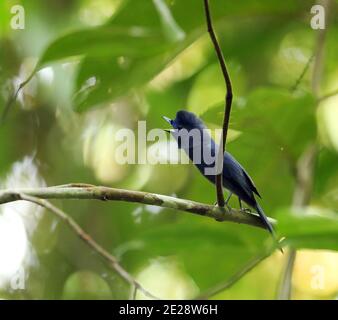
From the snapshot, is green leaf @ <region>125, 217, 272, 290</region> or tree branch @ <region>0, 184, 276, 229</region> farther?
green leaf @ <region>125, 217, 272, 290</region>

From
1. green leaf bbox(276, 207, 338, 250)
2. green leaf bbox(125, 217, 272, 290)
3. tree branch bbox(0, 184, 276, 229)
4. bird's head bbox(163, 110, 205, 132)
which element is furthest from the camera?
green leaf bbox(125, 217, 272, 290)

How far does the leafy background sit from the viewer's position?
1512mm

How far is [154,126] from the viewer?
1.84 meters

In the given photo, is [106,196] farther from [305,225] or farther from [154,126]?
[154,126]

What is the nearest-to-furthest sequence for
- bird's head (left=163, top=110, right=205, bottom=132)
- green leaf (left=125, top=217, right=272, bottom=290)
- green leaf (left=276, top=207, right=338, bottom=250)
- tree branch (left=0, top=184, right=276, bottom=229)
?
green leaf (left=276, top=207, right=338, bottom=250)
tree branch (left=0, top=184, right=276, bottom=229)
bird's head (left=163, top=110, right=205, bottom=132)
green leaf (left=125, top=217, right=272, bottom=290)

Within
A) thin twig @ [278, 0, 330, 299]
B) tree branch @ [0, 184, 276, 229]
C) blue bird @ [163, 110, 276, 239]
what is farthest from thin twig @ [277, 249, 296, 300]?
tree branch @ [0, 184, 276, 229]

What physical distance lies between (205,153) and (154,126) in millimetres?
527

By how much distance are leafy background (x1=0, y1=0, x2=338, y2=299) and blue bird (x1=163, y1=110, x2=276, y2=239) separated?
0.25 ft

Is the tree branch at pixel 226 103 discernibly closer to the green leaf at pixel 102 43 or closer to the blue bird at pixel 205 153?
the blue bird at pixel 205 153

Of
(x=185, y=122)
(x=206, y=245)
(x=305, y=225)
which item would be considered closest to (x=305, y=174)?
(x=206, y=245)

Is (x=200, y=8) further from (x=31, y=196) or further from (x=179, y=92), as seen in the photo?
(x=31, y=196)

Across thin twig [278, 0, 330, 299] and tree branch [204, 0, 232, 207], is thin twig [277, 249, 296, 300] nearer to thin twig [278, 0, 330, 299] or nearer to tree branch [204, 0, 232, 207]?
thin twig [278, 0, 330, 299]

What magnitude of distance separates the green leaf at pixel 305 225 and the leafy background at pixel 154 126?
317 mm

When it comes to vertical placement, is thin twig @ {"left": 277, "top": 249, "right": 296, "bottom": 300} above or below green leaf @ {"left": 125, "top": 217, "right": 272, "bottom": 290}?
below
